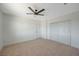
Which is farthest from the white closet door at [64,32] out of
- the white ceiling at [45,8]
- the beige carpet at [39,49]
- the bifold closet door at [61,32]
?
the white ceiling at [45,8]

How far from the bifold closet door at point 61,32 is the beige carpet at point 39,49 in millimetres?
112

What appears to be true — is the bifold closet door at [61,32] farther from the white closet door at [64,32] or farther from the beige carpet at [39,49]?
the beige carpet at [39,49]

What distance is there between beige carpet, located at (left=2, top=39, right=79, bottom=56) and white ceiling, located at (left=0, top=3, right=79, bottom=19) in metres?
0.64

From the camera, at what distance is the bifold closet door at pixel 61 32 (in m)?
1.98

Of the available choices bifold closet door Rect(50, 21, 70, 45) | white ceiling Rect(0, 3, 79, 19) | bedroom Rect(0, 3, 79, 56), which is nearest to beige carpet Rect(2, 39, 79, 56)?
bedroom Rect(0, 3, 79, 56)

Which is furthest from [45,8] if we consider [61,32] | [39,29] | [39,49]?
[39,49]

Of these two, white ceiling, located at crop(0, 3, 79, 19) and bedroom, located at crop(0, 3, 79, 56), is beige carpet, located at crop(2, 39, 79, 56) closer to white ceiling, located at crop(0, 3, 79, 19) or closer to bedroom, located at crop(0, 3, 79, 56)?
bedroom, located at crop(0, 3, 79, 56)

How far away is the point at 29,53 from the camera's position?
1.90 m

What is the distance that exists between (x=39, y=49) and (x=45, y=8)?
2.94 ft

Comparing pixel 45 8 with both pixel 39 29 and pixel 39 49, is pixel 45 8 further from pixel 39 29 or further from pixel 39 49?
pixel 39 49

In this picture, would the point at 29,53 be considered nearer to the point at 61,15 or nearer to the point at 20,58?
the point at 20,58

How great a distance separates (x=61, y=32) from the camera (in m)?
2.04

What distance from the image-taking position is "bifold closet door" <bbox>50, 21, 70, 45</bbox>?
78.1 inches

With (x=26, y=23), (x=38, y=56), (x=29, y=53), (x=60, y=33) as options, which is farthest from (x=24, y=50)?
(x=60, y=33)
